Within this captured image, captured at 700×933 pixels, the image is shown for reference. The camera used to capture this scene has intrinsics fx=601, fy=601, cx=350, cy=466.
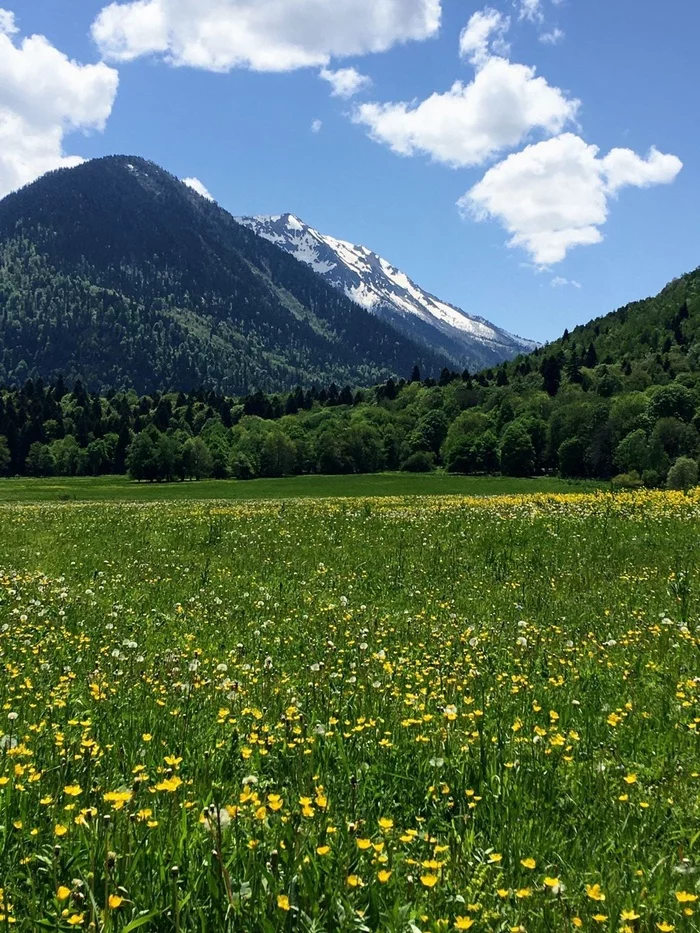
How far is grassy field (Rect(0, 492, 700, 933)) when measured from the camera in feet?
10.4

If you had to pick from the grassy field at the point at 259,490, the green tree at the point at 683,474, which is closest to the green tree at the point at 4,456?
the grassy field at the point at 259,490

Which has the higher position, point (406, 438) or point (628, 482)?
point (406, 438)

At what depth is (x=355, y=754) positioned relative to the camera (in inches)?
205

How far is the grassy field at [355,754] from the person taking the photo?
10.4ft

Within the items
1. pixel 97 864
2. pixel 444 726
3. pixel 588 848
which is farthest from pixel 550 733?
pixel 97 864

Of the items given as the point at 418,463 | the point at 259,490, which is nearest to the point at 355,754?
the point at 259,490

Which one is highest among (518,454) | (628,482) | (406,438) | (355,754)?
(406,438)

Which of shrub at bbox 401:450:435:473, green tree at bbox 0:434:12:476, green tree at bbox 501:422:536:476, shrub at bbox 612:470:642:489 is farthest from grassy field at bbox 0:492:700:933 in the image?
green tree at bbox 0:434:12:476

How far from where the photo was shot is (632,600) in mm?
10547

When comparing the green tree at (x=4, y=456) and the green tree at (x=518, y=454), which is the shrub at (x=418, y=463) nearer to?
the green tree at (x=518, y=454)

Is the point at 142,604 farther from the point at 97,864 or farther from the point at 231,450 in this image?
the point at 231,450

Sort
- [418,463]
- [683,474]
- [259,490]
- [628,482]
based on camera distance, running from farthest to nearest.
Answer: [418,463], [259,490], [628,482], [683,474]

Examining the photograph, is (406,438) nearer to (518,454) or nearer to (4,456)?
(518,454)

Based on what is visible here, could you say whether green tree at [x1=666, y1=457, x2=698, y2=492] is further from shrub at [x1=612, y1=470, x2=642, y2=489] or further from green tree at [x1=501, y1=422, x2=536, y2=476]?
green tree at [x1=501, y1=422, x2=536, y2=476]
